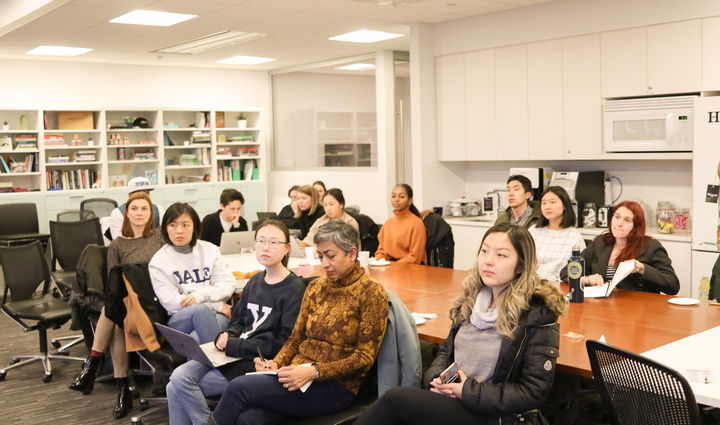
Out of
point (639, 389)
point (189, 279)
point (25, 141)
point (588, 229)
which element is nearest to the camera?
point (639, 389)

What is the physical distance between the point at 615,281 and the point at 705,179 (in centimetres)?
229

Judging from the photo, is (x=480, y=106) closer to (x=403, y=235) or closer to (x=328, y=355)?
(x=403, y=235)

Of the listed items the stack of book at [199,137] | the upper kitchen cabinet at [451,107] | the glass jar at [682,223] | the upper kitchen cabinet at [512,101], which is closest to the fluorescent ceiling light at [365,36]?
the upper kitchen cabinet at [451,107]

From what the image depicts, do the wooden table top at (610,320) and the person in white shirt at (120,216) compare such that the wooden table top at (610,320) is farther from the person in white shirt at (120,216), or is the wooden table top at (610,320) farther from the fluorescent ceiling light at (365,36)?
the fluorescent ceiling light at (365,36)

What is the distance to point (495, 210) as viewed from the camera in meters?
7.95

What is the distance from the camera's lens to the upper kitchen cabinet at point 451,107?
7.95m

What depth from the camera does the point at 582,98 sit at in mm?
6855

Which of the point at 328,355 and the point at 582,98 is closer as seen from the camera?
the point at 328,355

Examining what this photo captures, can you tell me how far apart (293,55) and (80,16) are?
11.8ft

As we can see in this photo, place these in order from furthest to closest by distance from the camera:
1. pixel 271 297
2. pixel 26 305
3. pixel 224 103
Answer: pixel 224 103 < pixel 26 305 < pixel 271 297

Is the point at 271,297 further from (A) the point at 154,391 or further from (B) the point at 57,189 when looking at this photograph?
(B) the point at 57,189

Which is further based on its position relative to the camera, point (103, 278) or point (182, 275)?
point (103, 278)

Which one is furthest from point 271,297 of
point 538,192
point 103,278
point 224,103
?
point 224,103

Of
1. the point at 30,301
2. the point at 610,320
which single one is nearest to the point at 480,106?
the point at 610,320
